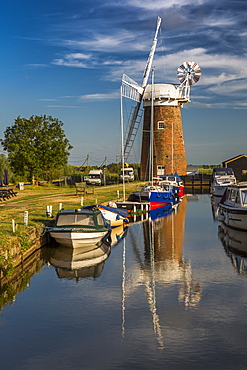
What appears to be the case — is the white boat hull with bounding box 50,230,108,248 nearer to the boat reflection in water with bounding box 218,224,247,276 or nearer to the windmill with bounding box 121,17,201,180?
the boat reflection in water with bounding box 218,224,247,276

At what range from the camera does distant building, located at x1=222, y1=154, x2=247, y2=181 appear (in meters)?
90.7

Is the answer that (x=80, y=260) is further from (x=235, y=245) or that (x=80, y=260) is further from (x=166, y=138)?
(x=166, y=138)

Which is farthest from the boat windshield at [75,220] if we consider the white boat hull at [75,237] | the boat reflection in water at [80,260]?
the boat reflection in water at [80,260]

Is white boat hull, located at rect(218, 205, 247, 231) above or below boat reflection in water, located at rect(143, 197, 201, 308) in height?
above

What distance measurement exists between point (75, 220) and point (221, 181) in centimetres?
3683

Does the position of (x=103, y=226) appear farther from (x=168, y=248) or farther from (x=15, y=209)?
(x=15, y=209)

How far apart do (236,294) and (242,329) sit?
3.55m

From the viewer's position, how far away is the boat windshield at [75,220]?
26098 millimetres

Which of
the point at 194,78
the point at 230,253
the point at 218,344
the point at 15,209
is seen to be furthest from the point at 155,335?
the point at 194,78

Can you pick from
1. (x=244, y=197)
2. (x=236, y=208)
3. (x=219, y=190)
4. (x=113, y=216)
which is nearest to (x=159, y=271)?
(x=236, y=208)

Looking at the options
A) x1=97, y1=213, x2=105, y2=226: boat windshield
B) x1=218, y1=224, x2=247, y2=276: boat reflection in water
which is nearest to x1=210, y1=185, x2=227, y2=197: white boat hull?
x1=218, y1=224, x2=247, y2=276: boat reflection in water

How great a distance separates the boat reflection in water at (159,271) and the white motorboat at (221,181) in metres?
23.2

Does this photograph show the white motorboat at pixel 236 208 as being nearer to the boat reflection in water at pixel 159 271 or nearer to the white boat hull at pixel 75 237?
the boat reflection in water at pixel 159 271

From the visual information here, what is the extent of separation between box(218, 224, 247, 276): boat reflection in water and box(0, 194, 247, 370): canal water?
0.11 meters
